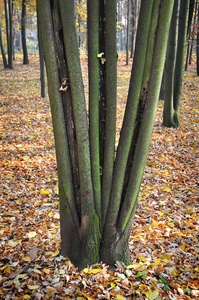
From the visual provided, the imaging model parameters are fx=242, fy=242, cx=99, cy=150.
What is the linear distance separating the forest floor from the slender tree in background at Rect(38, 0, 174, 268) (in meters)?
0.33

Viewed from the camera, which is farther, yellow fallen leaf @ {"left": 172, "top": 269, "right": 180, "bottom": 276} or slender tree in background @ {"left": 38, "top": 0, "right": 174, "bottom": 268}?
yellow fallen leaf @ {"left": 172, "top": 269, "right": 180, "bottom": 276}

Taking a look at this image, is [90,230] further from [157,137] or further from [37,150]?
[157,137]

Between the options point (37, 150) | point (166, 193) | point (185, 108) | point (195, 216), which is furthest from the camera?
point (185, 108)

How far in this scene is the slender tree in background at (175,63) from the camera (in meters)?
7.31

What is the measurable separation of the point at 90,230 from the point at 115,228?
0.94 ft

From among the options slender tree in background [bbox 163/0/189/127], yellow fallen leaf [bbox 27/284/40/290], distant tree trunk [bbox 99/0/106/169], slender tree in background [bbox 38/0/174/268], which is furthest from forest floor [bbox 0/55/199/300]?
distant tree trunk [bbox 99/0/106/169]

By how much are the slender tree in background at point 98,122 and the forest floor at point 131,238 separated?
329 mm

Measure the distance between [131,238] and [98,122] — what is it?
6.44 ft

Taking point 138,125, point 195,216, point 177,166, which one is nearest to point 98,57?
point 138,125

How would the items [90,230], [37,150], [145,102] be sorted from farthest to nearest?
[37,150] → [90,230] → [145,102]

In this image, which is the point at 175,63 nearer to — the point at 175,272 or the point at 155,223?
the point at 155,223

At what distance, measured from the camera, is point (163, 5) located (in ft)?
7.09

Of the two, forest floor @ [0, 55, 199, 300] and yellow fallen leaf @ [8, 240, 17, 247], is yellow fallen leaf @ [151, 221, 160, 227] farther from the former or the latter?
yellow fallen leaf @ [8, 240, 17, 247]

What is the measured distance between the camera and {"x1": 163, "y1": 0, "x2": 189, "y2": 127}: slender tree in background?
731 centimetres
